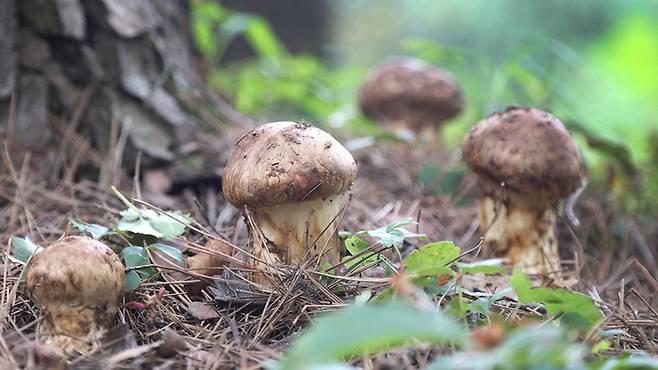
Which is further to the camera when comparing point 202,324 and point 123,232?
point 123,232

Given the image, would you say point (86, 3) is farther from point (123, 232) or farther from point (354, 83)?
point (354, 83)

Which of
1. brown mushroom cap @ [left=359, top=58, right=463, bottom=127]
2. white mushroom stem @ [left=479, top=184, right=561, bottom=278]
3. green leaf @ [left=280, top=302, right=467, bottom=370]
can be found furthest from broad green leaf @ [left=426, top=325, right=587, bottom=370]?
brown mushroom cap @ [left=359, top=58, right=463, bottom=127]

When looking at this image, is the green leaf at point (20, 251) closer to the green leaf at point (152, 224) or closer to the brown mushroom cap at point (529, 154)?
the green leaf at point (152, 224)

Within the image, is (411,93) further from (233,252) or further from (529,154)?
(233,252)

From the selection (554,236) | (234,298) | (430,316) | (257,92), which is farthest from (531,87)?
(430,316)

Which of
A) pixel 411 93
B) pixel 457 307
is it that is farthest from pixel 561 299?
pixel 411 93

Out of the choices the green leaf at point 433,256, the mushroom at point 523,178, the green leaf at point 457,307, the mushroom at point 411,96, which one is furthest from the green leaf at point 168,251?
the mushroom at point 411,96
